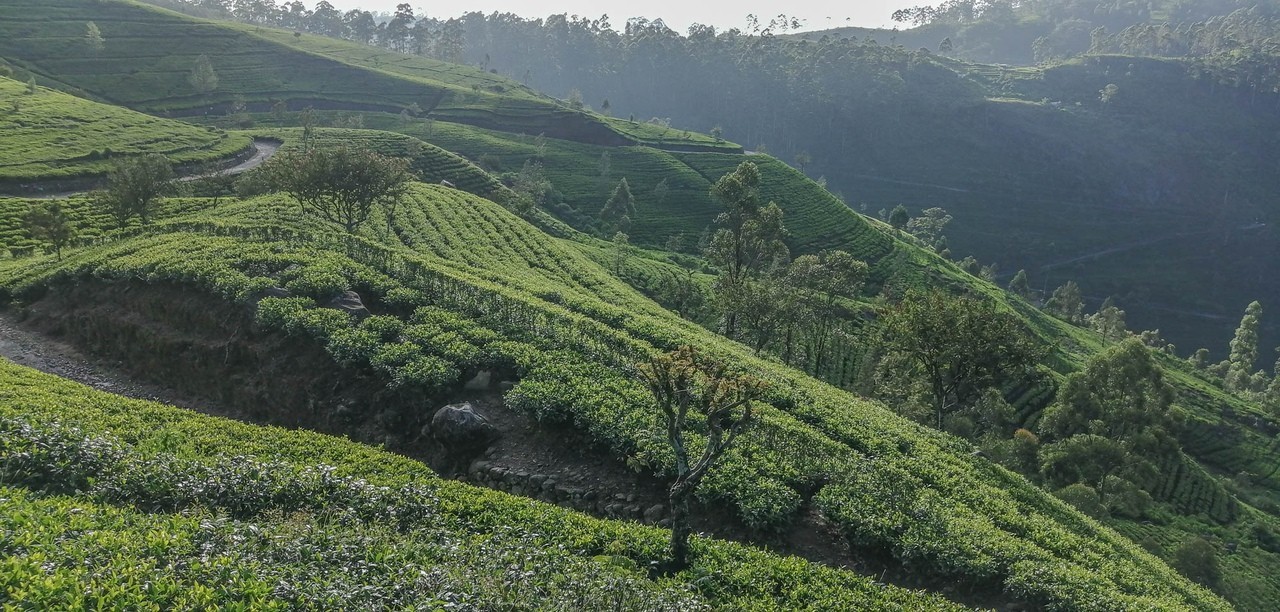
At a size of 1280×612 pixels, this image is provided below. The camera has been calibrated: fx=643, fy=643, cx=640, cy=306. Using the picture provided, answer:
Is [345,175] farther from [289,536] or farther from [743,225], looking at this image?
[289,536]

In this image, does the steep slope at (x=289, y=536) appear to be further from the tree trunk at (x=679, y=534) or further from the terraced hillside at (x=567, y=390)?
the terraced hillside at (x=567, y=390)

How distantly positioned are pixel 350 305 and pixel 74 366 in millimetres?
11715

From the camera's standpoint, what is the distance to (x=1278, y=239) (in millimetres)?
182625

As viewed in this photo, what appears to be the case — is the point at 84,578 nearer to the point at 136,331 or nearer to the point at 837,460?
the point at 837,460

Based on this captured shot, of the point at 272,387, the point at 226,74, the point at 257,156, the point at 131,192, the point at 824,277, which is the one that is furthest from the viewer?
the point at 226,74

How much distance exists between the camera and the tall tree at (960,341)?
1307 inches

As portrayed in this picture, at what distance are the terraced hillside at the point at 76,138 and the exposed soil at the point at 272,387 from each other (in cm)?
5571

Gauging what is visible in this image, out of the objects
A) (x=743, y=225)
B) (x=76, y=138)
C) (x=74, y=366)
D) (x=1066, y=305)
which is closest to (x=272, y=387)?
(x=74, y=366)

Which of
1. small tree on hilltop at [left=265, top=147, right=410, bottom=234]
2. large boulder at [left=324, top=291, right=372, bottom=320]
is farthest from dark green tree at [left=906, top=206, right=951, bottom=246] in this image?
large boulder at [left=324, top=291, right=372, bottom=320]

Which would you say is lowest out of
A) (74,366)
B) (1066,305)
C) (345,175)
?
(1066,305)

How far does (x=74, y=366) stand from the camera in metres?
26.0

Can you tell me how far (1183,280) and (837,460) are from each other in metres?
201

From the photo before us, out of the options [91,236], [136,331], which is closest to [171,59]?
[91,236]

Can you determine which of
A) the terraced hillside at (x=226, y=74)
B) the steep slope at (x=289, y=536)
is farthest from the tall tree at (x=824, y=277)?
the terraced hillside at (x=226, y=74)
